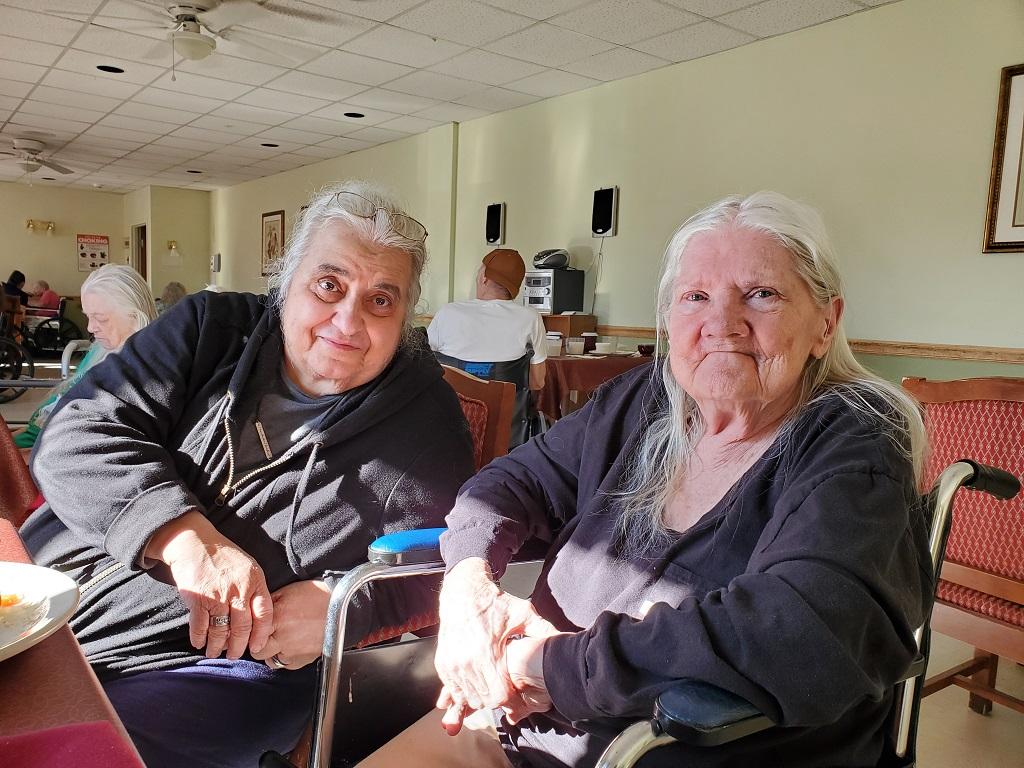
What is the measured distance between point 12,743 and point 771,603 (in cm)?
67

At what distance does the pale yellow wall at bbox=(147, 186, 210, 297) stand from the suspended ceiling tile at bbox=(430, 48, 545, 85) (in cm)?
874

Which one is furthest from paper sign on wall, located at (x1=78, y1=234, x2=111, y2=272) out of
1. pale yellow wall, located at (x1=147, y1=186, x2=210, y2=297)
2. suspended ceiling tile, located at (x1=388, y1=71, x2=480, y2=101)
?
suspended ceiling tile, located at (x1=388, y1=71, x2=480, y2=101)

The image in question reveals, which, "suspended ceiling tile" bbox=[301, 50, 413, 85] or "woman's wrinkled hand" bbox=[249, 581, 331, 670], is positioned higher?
"suspended ceiling tile" bbox=[301, 50, 413, 85]

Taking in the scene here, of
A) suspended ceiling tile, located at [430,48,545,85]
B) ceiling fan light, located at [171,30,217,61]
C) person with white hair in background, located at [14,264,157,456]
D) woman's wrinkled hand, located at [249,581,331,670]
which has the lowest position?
woman's wrinkled hand, located at [249,581,331,670]

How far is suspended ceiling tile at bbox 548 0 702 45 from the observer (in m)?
4.46

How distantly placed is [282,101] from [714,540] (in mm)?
7043

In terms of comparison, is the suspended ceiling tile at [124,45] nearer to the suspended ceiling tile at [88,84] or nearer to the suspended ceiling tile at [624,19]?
the suspended ceiling tile at [88,84]

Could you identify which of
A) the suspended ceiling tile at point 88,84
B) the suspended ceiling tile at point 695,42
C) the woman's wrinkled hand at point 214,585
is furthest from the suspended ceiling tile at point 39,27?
the woman's wrinkled hand at point 214,585

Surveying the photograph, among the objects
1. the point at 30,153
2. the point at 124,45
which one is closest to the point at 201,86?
the point at 124,45

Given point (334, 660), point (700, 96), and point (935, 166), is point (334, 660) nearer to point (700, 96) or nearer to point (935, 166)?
point (935, 166)

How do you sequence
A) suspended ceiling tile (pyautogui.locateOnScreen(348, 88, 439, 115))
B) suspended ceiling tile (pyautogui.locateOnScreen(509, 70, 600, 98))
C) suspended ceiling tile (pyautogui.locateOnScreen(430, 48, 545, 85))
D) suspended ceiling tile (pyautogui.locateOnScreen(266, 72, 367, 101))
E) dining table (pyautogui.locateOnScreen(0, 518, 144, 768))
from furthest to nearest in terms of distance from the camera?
suspended ceiling tile (pyautogui.locateOnScreen(348, 88, 439, 115))
suspended ceiling tile (pyautogui.locateOnScreen(266, 72, 367, 101))
suspended ceiling tile (pyautogui.locateOnScreen(509, 70, 600, 98))
suspended ceiling tile (pyautogui.locateOnScreen(430, 48, 545, 85))
dining table (pyautogui.locateOnScreen(0, 518, 144, 768))

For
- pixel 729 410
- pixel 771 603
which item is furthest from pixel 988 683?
pixel 771 603

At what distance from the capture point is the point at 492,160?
7320 millimetres

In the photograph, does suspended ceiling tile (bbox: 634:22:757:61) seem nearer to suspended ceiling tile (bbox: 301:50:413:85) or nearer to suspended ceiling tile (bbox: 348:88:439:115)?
suspended ceiling tile (bbox: 301:50:413:85)
